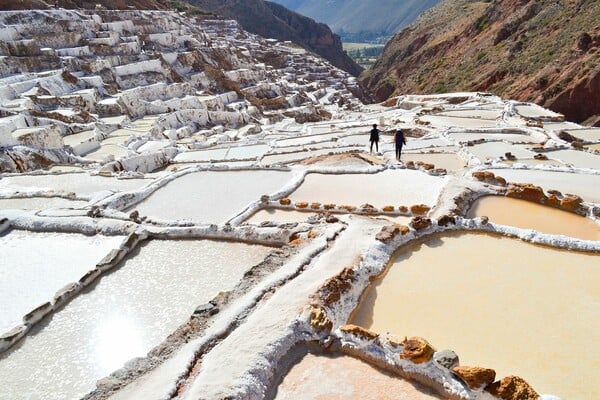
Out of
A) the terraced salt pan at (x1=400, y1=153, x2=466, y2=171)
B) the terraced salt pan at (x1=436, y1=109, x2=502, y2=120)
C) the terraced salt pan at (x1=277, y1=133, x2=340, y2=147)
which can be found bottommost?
the terraced salt pan at (x1=277, y1=133, x2=340, y2=147)

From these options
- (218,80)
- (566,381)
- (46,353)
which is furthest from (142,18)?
(566,381)

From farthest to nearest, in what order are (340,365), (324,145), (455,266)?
(324,145)
(455,266)
(340,365)

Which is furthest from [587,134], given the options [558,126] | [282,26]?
[282,26]

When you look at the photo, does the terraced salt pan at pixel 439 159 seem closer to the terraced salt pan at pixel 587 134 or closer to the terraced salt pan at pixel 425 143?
the terraced salt pan at pixel 425 143

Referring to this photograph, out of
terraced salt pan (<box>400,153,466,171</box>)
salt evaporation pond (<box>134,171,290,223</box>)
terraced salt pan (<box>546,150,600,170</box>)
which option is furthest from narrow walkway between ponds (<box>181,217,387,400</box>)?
terraced salt pan (<box>546,150,600,170</box>)

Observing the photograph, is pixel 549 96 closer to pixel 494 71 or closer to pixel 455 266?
pixel 494 71

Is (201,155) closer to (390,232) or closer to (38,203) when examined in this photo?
(38,203)

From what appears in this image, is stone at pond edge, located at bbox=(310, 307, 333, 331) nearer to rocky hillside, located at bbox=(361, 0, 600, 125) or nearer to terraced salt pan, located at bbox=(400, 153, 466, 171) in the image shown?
terraced salt pan, located at bbox=(400, 153, 466, 171)
